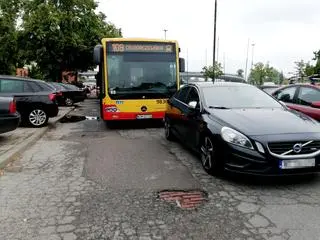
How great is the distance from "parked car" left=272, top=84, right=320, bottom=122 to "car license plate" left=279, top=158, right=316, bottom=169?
298 centimetres

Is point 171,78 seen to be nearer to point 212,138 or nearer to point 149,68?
point 149,68

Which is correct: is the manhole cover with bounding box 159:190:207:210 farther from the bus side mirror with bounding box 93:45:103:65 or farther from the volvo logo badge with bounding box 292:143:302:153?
the bus side mirror with bounding box 93:45:103:65

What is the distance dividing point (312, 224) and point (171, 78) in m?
8.95

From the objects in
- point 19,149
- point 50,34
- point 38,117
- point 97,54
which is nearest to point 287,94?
point 97,54

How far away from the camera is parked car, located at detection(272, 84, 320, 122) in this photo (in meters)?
8.99

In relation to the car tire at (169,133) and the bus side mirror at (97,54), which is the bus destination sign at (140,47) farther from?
the car tire at (169,133)

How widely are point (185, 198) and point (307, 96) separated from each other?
5.28m

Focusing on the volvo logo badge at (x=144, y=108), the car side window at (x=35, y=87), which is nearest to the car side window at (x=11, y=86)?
the car side window at (x=35, y=87)

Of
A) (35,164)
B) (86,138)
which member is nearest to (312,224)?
(35,164)

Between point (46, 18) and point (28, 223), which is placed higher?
point (46, 18)

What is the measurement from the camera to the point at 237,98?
7.73m

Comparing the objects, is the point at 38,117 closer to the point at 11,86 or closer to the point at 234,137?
the point at 11,86

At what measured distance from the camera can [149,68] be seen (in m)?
12.9

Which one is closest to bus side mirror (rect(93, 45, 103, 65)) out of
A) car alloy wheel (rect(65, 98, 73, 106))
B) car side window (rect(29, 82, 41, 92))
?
car side window (rect(29, 82, 41, 92))
